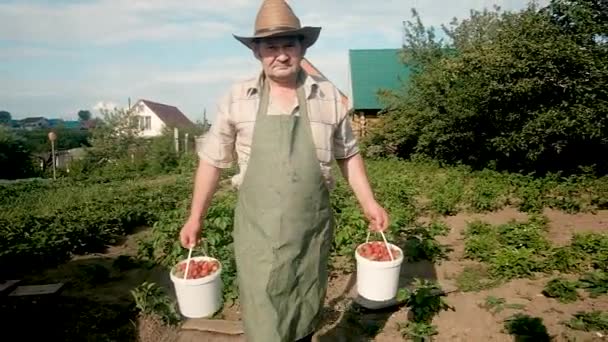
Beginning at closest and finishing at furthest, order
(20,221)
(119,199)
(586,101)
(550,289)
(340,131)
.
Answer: (340,131) → (550,289) → (20,221) → (586,101) → (119,199)

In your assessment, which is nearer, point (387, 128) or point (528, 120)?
point (528, 120)

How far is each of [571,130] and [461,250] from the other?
5416mm

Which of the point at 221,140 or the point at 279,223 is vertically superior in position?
the point at 221,140

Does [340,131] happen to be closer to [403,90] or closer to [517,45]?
[517,45]

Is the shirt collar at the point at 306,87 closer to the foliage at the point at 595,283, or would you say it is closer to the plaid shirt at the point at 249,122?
the plaid shirt at the point at 249,122

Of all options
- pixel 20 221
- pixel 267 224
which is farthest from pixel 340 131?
pixel 20 221

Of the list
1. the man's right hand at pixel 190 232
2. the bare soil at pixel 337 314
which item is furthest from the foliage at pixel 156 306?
the man's right hand at pixel 190 232

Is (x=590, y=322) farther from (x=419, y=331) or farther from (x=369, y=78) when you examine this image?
(x=369, y=78)

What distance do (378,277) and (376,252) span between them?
18 cm

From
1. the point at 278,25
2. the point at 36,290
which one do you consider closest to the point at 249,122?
the point at 278,25

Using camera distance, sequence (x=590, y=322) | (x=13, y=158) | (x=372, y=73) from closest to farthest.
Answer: (x=590, y=322) → (x=372, y=73) → (x=13, y=158)

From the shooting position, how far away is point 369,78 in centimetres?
2222

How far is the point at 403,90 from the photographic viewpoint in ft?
→ 52.3

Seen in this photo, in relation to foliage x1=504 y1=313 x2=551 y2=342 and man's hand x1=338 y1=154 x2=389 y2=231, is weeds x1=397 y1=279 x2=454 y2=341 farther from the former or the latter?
man's hand x1=338 y1=154 x2=389 y2=231
